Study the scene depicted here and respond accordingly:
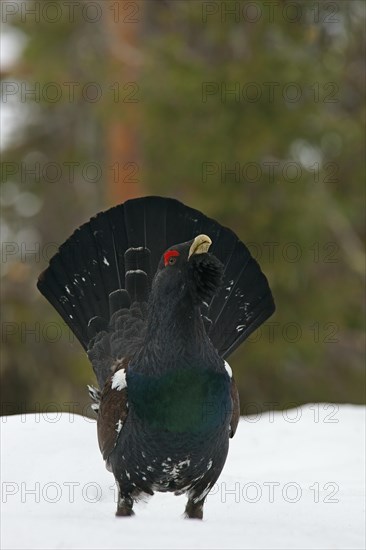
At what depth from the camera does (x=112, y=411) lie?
4465 mm

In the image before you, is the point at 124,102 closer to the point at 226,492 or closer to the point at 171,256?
the point at 226,492

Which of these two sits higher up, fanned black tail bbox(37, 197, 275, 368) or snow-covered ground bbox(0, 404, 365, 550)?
fanned black tail bbox(37, 197, 275, 368)

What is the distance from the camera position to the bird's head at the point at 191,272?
4094mm

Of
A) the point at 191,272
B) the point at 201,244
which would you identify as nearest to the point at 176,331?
the point at 191,272

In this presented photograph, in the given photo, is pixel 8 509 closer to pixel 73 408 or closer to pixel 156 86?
pixel 156 86

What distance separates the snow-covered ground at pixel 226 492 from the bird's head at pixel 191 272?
0.95 meters

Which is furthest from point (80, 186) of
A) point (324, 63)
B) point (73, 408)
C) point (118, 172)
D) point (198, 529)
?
point (198, 529)

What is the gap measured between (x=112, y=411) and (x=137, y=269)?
79cm

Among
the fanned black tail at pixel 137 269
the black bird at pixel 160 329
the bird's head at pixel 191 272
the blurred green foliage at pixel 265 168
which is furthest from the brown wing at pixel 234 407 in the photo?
the blurred green foliage at pixel 265 168

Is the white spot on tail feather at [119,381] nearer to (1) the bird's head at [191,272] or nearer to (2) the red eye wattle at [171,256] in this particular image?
(1) the bird's head at [191,272]

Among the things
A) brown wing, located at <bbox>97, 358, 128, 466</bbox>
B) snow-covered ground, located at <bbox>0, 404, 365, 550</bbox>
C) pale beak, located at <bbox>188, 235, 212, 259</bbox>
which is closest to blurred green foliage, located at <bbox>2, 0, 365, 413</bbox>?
snow-covered ground, located at <bbox>0, 404, 365, 550</bbox>

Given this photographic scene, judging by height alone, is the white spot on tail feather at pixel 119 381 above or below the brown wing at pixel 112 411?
above

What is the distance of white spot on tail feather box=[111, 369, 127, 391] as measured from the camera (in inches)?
173

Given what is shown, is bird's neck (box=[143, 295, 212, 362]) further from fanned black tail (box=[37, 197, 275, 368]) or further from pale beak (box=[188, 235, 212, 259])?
fanned black tail (box=[37, 197, 275, 368])
